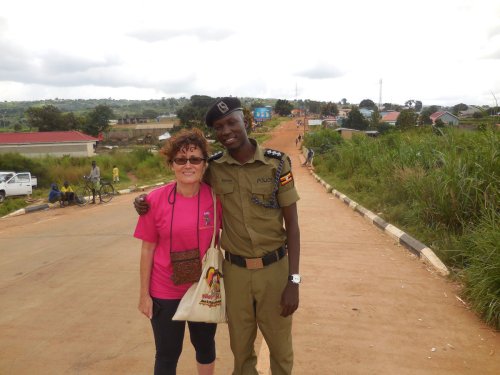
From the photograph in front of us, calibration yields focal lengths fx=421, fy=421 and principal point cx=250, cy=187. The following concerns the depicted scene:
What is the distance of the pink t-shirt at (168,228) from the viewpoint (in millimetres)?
2242

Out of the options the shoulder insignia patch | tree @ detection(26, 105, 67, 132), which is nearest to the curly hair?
the shoulder insignia patch

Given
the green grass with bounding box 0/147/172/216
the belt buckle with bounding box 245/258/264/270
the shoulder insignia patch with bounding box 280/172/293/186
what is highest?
the shoulder insignia patch with bounding box 280/172/293/186

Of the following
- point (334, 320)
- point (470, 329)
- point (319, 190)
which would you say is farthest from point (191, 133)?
point (319, 190)

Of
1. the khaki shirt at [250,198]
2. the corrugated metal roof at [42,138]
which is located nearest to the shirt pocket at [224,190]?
the khaki shirt at [250,198]

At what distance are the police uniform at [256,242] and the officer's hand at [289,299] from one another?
1.8 inches

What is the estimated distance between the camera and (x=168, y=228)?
2.24 metres

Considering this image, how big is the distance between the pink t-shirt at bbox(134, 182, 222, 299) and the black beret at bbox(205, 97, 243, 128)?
0.38 m

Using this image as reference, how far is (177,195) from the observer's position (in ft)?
7.53

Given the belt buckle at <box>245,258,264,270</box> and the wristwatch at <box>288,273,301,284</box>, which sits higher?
the belt buckle at <box>245,258,264,270</box>

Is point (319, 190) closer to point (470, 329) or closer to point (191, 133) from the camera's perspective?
point (470, 329)

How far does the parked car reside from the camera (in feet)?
54.0

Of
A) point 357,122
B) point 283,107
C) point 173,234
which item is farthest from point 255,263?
point 283,107

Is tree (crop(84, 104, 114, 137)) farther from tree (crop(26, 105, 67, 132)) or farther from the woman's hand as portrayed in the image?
the woman's hand

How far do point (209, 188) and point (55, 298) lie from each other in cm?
313
